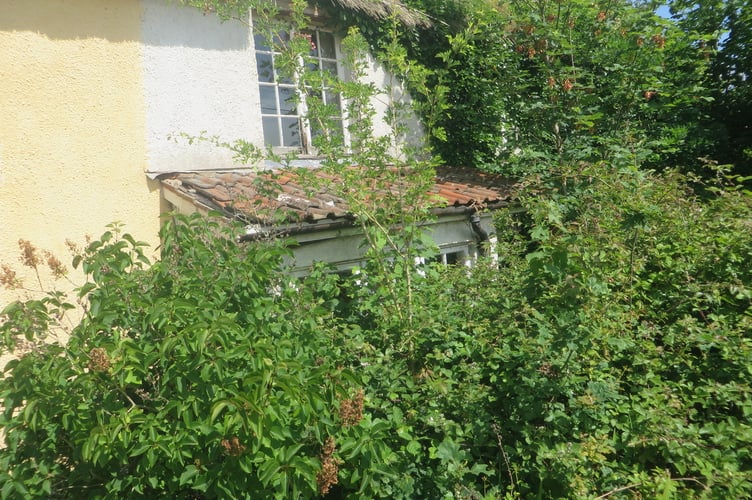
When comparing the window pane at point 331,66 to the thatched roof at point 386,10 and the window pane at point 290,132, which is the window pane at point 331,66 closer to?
the thatched roof at point 386,10

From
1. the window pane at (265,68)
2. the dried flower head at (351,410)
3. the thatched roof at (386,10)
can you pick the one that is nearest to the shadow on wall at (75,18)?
the window pane at (265,68)

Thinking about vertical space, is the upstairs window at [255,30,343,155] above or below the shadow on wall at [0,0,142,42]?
below

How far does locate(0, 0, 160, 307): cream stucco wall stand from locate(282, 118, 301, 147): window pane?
182 cm

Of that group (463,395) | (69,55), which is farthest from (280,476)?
(69,55)

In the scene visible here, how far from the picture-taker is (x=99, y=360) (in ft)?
8.59

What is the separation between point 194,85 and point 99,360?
4.32 m

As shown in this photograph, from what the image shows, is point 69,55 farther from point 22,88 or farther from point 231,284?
point 231,284

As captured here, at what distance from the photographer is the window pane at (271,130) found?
6.88 m

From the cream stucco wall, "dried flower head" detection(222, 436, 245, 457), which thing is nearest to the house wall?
the cream stucco wall

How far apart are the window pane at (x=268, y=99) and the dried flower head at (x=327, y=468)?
16.5 feet

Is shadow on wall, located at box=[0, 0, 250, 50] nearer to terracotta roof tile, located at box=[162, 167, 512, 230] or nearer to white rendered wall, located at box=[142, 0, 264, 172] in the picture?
white rendered wall, located at box=[142, 0, 264, 172]

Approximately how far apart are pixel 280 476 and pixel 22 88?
15.3 ft

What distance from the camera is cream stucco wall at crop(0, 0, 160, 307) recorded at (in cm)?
502

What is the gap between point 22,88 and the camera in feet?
16.7
